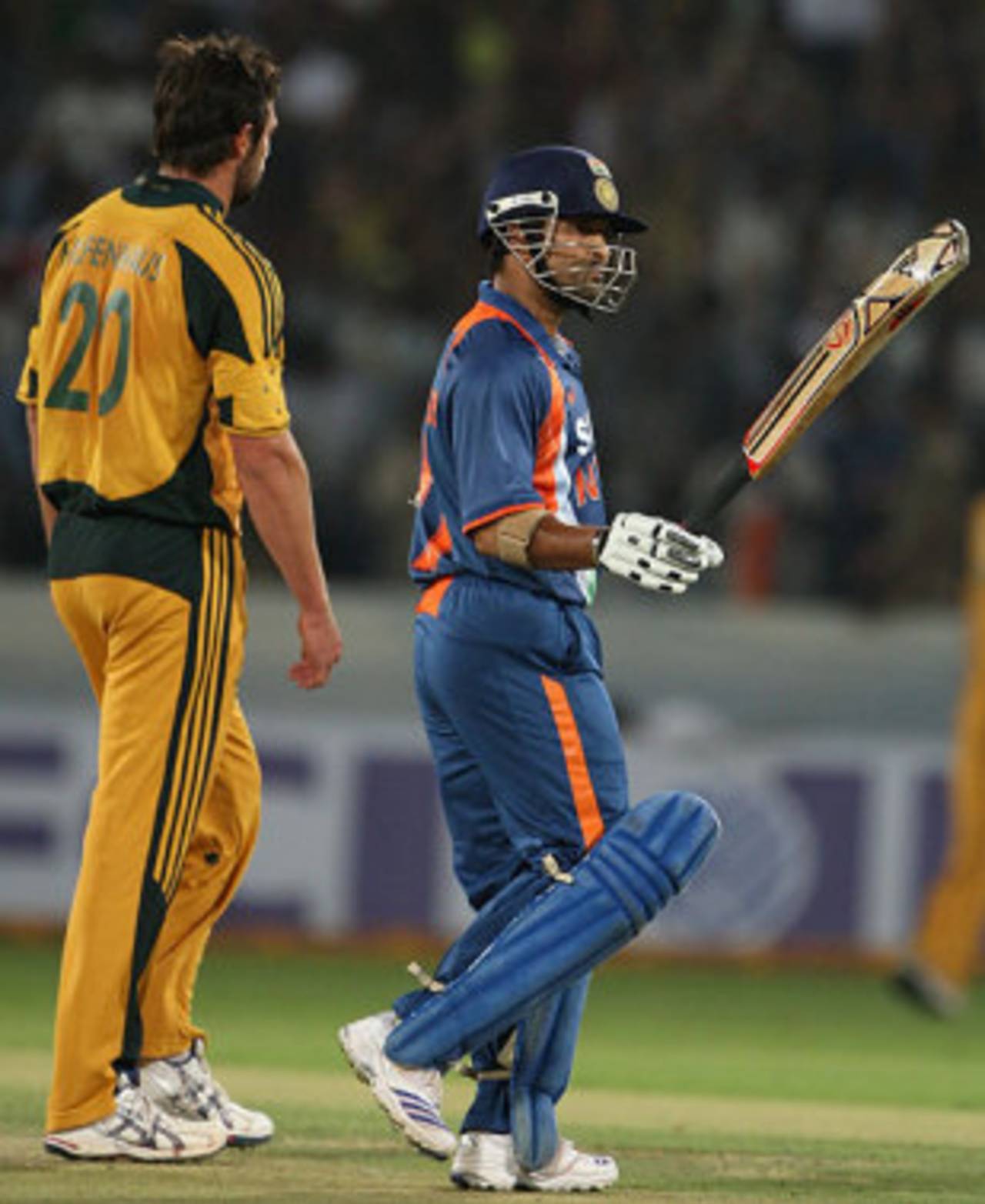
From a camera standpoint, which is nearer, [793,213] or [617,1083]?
[617,1083]

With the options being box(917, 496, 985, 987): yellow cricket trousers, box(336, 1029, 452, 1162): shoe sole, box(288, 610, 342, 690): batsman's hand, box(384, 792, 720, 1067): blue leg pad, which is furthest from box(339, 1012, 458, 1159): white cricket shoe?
box(917, 496, 985, 987): yellow cricket trousers

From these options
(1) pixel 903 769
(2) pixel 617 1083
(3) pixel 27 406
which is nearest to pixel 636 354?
(1) pixel 903 769

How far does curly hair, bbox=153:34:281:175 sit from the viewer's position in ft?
18.3

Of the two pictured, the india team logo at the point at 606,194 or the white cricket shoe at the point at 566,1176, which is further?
the india team logo at the point at 606,194

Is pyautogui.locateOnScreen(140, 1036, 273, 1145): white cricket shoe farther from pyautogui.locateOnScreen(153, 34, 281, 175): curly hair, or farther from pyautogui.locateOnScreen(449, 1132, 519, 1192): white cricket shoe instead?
pyautogui.locateOnScreen(153, 34, 281, 175): curly hair

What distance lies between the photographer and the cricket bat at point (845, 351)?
549 cm

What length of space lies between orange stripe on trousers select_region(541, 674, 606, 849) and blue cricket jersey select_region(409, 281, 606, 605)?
211 mm

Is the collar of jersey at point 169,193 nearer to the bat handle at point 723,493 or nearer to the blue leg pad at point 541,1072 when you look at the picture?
the bat handle at point 723,493

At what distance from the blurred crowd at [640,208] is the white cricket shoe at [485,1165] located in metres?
6.60

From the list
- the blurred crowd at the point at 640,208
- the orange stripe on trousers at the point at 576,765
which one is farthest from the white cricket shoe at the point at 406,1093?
the blurred crowd at the point at 640,208

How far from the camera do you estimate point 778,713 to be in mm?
11461

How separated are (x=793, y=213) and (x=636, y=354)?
5.03 feet

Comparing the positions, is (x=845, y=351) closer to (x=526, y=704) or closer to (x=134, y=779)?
(x=526, y=704)

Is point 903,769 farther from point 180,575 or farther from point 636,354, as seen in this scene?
point 180,575
